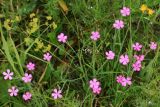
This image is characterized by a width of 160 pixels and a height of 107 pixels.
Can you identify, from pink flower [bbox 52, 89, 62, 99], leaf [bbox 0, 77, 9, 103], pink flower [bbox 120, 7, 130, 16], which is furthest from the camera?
pink flower [bbox 120, 7, 130, 16]

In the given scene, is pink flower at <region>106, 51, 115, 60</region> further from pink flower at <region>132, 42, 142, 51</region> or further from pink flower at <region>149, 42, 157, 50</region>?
pink flower at <region>149, 42, 157, 50</region>

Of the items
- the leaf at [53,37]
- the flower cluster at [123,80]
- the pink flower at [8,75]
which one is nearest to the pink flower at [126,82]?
the flower cluster at [123,80]

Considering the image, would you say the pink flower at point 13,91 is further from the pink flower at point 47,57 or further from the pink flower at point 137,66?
the pink flower at point 137,66

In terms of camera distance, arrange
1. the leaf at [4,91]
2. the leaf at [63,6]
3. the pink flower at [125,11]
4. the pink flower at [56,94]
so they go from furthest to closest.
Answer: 1. the leaf at [63,6]
2. the pink flower at [125,11]
3. the leaf at [4,91]
4. the pink flower at [56,94]

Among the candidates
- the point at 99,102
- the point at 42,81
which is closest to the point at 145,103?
the point at 99,102

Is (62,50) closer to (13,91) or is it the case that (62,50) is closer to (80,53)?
(80,53)

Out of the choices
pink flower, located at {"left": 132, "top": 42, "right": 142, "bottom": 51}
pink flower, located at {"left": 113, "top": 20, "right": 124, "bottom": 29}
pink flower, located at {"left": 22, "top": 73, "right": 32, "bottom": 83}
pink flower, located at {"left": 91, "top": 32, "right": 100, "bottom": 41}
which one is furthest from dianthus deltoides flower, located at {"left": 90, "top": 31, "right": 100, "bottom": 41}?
pink flower, located at {"left": 22, "top": 73, "right": 32, "bottom": 83}

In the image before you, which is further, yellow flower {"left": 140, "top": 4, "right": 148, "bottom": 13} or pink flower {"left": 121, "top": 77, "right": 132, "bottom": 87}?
yellow flower {"left": 140, "top": 4, "right": 148, "bottom": 13}

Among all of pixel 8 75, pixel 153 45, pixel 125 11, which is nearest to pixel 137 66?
pixel 153 45

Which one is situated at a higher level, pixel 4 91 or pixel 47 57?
pixel 47 57
